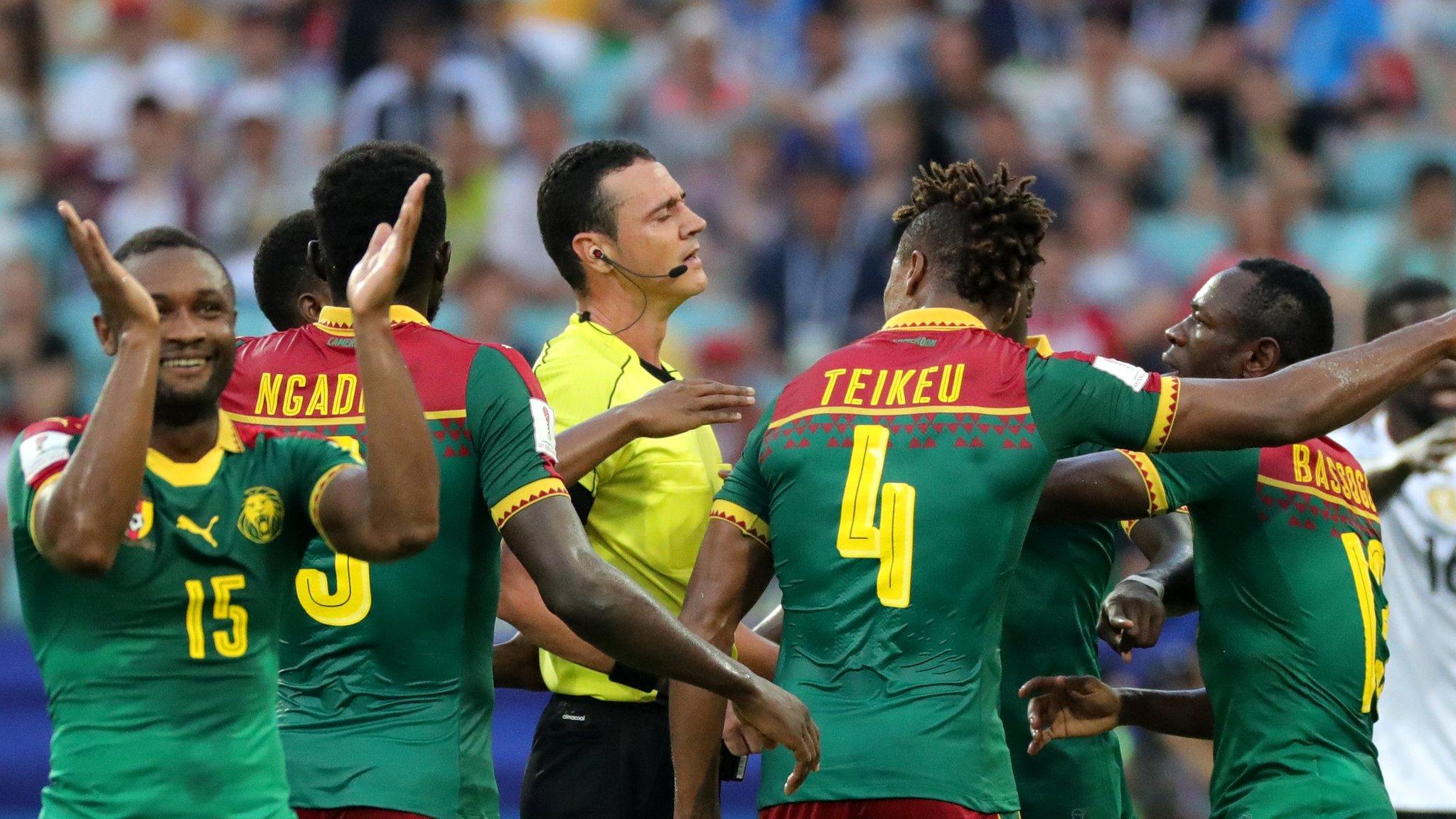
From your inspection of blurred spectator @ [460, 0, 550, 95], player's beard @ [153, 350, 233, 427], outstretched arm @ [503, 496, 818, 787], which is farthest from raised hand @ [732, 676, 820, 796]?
blurred spectator @ [460, 0, 550, 95]

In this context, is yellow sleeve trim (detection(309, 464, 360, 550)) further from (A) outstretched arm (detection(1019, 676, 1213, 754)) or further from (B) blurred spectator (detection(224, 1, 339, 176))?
(B) blurred spectator (detection(224, 1, 339, 176))

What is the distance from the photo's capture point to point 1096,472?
500cm

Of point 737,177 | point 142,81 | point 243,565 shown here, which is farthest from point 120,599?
point 142,81

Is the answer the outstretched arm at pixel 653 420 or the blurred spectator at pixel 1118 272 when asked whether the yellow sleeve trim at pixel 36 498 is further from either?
the blurred spectator at pixel 1118 272

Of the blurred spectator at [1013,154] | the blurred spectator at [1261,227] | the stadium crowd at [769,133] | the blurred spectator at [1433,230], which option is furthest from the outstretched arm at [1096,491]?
the blurred spectator at [1433,230]

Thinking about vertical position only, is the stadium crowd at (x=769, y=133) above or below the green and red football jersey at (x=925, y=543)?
above

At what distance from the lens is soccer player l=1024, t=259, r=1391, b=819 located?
193 inches

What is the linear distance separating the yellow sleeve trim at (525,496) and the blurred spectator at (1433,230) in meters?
8.69

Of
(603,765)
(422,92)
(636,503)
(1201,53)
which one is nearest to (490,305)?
(422,92)

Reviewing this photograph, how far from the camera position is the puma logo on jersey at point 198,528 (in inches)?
150

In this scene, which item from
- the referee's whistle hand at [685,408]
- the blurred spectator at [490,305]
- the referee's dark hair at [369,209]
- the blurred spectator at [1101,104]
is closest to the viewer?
the referee's dark hair at [369,209]

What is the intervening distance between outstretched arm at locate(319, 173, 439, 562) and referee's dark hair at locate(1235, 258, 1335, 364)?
250 centimetres

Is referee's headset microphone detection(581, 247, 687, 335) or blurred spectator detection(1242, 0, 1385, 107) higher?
blurred spectator detection(1242, 0, 1385, 107)

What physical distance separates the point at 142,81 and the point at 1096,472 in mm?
10196
